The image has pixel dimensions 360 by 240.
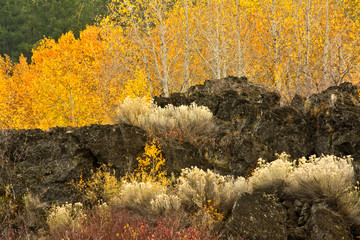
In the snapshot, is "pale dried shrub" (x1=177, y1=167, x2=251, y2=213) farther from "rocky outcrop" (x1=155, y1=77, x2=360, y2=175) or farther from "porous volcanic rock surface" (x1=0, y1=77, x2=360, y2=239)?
"rocky outcrop" (x1=155, y1=77, x2=360, y2=175)

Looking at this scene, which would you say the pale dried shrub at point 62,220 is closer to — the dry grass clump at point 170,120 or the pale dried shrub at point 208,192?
the pale dried shrub at point 208,192

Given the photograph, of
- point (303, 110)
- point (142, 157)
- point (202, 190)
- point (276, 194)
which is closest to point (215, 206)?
point (202, 190)

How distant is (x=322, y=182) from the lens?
511 cm

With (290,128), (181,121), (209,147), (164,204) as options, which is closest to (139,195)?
(164,204)

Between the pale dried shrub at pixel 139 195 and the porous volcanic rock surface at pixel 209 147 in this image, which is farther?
the porous volcanic rock surface at pixel 209 147

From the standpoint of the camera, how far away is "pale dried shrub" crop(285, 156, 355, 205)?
500 centimetres

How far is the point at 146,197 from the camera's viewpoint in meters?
5.98

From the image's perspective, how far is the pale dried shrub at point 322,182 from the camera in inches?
197

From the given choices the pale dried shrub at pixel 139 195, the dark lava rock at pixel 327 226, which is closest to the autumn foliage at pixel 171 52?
the pale dried shrub at pixel 139 195

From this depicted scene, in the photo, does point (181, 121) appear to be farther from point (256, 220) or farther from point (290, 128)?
point (256, 220)

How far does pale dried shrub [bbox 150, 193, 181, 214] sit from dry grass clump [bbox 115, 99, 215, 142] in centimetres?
263

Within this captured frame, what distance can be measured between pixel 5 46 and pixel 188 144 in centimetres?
3904

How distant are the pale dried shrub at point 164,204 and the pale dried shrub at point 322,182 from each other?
76.7 inches

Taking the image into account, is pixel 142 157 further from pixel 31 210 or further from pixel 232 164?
pixel 31 210
